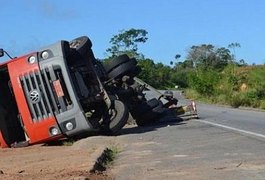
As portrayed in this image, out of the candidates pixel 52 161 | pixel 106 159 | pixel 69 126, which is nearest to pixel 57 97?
pixel 69 126

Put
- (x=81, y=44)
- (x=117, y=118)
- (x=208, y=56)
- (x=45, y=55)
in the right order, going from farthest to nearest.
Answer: (x=208, y=56) < (x=81, y=44) < (x=117, y=118) < (x=45, y=55)

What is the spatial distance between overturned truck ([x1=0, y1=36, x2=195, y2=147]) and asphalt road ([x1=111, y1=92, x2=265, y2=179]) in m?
1.01

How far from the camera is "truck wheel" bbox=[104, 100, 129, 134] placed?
661 inches

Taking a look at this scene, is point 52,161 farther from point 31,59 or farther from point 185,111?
point 185,111

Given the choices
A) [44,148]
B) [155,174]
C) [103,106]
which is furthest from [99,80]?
[155,174]

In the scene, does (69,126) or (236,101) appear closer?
(69,126)

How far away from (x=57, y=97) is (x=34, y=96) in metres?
0.60

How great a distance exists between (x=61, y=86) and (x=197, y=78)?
35918mm

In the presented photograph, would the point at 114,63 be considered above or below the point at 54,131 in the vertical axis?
above

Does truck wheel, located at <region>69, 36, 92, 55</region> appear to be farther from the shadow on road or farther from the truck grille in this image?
the shadow on road

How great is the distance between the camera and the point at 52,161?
1200cm

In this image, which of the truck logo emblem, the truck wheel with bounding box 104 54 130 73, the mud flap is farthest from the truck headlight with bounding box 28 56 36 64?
the mud flap

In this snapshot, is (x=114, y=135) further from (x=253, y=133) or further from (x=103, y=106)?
(x=253, y=133)

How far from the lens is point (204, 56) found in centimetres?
13388
